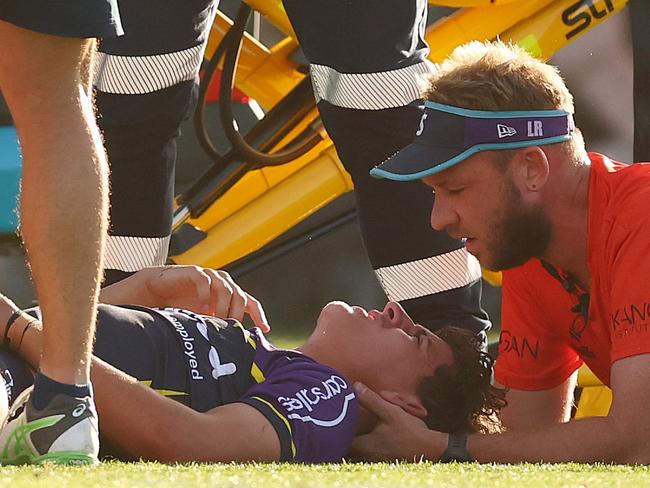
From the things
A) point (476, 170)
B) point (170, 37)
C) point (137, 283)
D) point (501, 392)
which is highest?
point (170, 37)

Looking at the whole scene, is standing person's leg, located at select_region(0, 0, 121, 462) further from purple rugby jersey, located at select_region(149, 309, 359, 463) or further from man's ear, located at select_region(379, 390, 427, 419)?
man's ear, located at select_region(379, 390, 427, 419)

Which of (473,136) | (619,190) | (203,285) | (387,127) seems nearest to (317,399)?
(203,285)

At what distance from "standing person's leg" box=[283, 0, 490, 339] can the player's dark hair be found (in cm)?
26

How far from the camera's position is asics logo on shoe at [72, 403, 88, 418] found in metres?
2.23

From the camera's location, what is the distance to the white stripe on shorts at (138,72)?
3387 mm

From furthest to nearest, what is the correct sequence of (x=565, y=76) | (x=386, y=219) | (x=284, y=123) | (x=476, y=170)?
(x=565, y=76), (x=284, y=123), (x=386, y=219), (x=476, y=170)

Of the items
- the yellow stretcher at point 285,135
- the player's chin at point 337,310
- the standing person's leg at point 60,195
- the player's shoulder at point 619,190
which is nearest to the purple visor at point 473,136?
the player's shoulder at point 619,190

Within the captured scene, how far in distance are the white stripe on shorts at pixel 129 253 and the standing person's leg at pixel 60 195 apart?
1268 mm

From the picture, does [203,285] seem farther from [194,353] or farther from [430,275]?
[430,275]

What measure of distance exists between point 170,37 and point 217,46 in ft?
4.38

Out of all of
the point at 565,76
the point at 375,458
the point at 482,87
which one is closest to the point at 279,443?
the point at 375,458

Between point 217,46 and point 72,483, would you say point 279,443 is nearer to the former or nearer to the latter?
point 72,483

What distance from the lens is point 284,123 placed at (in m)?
4.70

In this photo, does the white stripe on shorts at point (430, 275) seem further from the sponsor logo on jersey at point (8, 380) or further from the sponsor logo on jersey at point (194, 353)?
the sponsor logo on jersey at point (8, 380)
